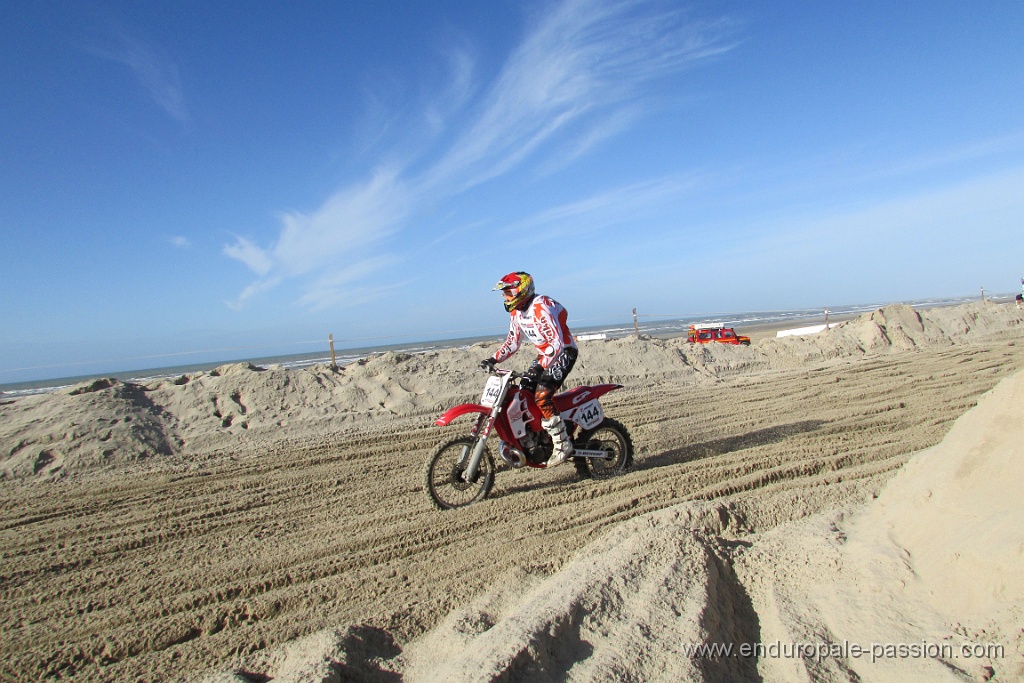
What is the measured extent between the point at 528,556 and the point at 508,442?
1463 millimetres

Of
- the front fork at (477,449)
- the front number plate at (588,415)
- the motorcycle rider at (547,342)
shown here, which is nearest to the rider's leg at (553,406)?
the motorcycle rider at (547,342)

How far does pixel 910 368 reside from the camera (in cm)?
1157

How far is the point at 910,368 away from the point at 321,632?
1231 centimetres

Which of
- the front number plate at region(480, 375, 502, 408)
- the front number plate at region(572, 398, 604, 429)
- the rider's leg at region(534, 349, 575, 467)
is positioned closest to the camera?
the front number plate at region(480, 375, 502, 408)

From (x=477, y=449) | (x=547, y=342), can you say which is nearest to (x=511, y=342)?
(x=547, y=342)

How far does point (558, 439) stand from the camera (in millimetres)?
5363

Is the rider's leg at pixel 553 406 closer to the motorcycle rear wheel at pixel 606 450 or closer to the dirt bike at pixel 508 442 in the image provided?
the dirt bike at pixel 508 442

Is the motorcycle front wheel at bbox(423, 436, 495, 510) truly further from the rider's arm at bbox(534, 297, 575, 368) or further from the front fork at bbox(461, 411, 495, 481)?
the rider's arm at bbox(534, 297, 575, 368)

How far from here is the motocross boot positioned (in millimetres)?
5340

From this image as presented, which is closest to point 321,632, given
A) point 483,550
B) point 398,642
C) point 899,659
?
point 398,642

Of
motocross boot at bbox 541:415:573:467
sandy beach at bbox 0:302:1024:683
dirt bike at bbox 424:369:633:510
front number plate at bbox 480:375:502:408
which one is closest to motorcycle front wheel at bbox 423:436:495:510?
dirt bike at bbox 424:369:633:510

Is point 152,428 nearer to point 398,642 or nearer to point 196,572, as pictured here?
point 196,572

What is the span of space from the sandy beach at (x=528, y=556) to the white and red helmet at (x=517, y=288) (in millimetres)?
1739

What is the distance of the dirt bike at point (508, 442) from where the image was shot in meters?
5.07
